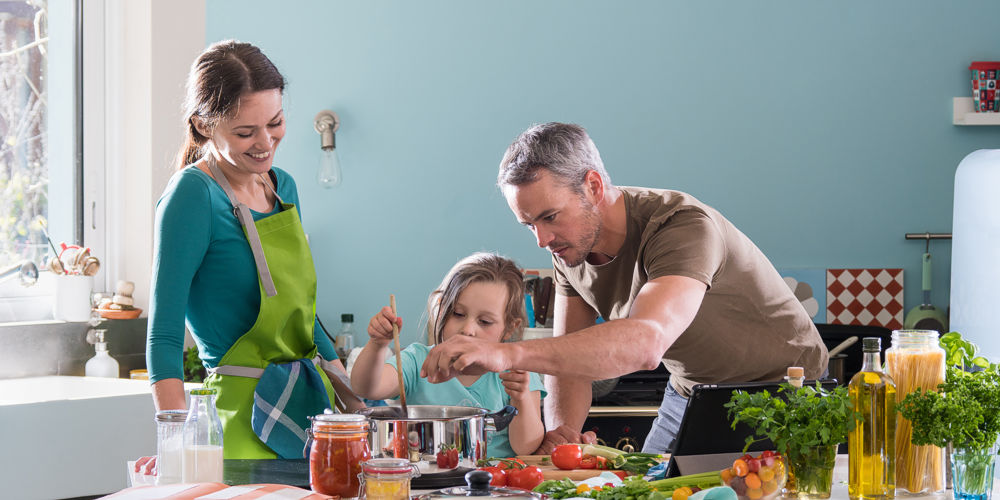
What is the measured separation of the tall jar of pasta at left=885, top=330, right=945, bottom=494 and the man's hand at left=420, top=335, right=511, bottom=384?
55cm

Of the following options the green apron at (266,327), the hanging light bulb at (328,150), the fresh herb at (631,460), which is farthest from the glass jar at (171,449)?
the hanging light bulb at (328,150)

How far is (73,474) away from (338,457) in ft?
5.99

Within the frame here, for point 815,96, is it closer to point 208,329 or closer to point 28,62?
point 208,329

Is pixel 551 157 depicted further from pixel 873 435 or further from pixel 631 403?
pixel 631 403

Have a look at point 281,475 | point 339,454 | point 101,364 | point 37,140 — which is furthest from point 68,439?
point 339,454

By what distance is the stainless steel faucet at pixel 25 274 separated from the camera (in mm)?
3113

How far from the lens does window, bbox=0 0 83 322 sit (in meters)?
3.17

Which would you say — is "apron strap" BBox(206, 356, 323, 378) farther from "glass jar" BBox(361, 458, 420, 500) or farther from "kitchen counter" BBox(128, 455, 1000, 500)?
"glass jar" BBox(361, 458, 420, 500)

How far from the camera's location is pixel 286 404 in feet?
5.79

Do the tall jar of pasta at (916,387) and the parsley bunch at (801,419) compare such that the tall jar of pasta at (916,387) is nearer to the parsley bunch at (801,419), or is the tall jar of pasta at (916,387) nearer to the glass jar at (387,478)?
the parsley bunch at (801,419)

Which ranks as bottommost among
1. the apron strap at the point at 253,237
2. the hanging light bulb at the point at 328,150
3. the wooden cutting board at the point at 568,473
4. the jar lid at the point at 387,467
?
the wooden cutting board at the point at 568,473

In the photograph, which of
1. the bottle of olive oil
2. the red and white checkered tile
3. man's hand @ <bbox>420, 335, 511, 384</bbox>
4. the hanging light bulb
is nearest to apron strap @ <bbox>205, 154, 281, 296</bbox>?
man's hand @ <bbox>420, 335, 511, 384</bbox>

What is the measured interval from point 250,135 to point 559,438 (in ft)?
2.69

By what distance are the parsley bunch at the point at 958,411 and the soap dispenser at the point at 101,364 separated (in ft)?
8.32
